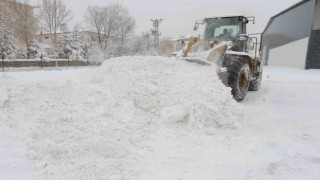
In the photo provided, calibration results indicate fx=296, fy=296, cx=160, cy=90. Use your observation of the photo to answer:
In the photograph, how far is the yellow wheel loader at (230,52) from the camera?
26.8 ft

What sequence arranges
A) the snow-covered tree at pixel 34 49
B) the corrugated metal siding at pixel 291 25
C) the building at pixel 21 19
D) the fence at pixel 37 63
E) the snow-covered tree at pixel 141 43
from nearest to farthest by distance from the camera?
the corrugated metal siding at pixel 291 25 → the fence at pixel 37 63 → the building at pixel 21 19 → the snow-covered tree at pixel 34 49 → the snow-covered tree at pixel 141 43

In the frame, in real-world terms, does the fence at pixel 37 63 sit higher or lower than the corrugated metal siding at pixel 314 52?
lower

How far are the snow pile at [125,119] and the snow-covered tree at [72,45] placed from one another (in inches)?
1292

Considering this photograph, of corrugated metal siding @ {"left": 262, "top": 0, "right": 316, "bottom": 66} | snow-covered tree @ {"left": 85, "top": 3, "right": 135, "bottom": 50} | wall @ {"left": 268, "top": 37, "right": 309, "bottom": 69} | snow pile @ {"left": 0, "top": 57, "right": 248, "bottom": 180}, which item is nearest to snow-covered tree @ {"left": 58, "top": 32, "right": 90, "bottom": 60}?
snow-covered tree @ {"left": 85, "top": 3, "right": 135, "bottom": 50}

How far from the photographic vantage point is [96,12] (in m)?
56.7

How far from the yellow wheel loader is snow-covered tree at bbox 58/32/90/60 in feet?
101

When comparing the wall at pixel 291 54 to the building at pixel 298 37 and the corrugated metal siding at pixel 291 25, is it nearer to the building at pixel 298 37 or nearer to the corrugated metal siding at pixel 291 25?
the building at pixel 298 37

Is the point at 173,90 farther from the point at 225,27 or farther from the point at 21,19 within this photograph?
the point at 21,19

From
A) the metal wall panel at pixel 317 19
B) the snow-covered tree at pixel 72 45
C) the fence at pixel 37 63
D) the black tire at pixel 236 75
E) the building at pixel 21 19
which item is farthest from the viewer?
the snow-covered tree at pixel 72 45

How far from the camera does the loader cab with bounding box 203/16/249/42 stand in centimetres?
1004

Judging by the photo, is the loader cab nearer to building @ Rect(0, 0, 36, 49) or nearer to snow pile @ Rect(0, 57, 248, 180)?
snow pile @ Rect(0, 57, 248, 180)

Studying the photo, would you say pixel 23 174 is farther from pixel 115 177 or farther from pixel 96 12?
pixel 96 12

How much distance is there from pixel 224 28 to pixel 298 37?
60.9 ft

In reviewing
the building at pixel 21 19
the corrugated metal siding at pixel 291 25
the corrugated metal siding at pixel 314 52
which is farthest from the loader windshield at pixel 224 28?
the building at pixel 21 19
